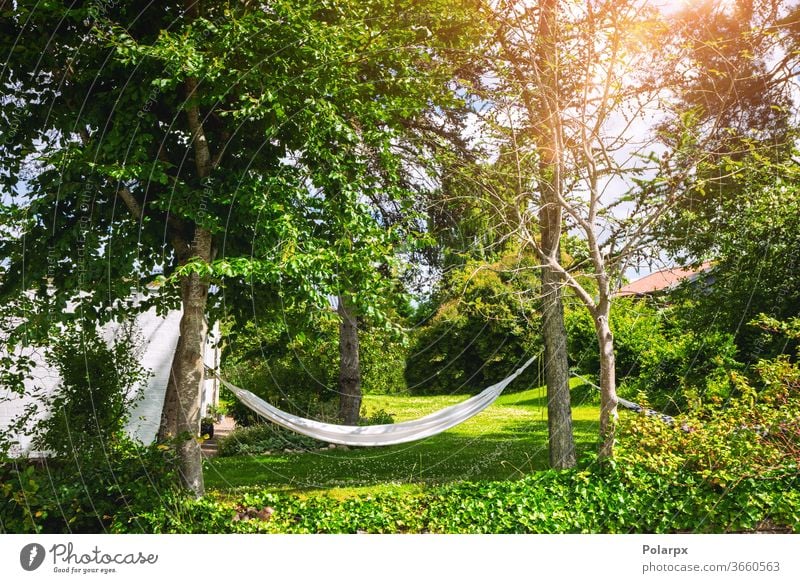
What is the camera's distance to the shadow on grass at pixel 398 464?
501cm

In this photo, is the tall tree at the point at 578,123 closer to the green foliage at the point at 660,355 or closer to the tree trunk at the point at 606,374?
the tree trunk at the point at 606,374

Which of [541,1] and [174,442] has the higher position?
[541,1]

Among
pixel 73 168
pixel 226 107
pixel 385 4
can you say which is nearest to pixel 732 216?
pixel 385 4

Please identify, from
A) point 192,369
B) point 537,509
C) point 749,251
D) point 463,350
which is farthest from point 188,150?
point 749,251

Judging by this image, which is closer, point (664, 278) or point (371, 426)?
point (371, 426)

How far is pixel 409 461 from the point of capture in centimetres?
559

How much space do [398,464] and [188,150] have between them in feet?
10.1

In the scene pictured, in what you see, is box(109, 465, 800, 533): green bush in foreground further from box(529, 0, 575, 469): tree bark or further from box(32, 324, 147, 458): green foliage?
box(32, 324, 147, 458): green foliage

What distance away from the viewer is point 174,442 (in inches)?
147

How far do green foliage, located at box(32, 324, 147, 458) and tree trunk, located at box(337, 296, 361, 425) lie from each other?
5.85ft

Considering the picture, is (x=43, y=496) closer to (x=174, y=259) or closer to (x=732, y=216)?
(x=174, y=259)

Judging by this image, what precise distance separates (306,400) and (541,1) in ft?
14.5

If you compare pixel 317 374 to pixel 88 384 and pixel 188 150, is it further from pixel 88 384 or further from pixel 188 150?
pixel 188 150

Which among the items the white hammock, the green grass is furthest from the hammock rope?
the green grass
